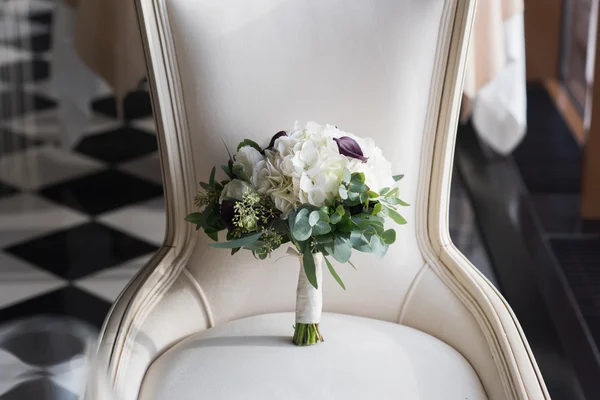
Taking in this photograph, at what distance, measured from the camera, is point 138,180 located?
3084 millimetres

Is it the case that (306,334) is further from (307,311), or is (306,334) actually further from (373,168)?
(373,168)

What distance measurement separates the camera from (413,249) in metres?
1.40

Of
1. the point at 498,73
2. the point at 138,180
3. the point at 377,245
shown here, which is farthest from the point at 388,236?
the point at 138,180

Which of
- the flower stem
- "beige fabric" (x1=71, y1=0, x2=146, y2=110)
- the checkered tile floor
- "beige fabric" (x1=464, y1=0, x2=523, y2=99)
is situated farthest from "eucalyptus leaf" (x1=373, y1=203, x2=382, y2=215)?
"beige fabric" (x1=464, y1=0, x2=523, y2=99)

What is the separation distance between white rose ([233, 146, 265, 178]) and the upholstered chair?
14 centimetres

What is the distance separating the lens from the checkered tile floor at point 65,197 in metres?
2.42

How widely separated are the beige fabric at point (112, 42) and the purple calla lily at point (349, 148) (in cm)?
163

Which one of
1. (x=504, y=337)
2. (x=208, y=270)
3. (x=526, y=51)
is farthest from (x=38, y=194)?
(x=526, y=51)

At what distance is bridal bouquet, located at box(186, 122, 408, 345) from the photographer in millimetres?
1113

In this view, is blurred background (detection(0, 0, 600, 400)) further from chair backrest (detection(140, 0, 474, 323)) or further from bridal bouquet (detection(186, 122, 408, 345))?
bridal bouquet (detection(186, 122, 408, 345))

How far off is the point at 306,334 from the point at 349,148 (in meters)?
0.30

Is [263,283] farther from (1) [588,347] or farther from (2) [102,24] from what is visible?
(2) [102,24]

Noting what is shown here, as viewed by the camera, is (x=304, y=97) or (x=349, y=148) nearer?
(x=349, y=148)

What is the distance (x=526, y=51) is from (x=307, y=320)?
3.31 meters
